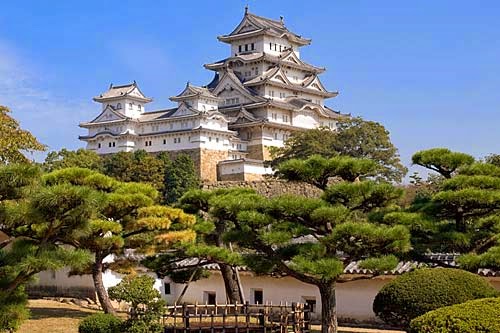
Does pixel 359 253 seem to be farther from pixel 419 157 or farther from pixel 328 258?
pixel 419 157

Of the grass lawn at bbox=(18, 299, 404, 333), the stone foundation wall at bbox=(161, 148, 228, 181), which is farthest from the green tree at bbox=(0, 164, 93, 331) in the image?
the stone foundation wall at bbox=(161, 148, 228, 181)

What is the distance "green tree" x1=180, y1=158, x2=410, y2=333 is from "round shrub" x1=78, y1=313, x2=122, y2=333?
99.7 inches

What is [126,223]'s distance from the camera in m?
15.9

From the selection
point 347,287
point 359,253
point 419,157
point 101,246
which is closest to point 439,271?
point 359,253

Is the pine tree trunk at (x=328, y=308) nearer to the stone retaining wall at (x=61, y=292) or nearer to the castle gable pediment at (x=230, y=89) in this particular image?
the stone retaining wall at (x=61, y=292)

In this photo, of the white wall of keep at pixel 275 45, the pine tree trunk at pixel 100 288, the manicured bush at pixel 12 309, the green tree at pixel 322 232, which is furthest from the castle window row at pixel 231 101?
the manicured bush at pixel 12 309

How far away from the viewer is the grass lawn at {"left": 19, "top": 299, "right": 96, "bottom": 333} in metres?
15.0

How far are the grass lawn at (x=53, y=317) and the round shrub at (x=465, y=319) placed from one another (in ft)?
28.4

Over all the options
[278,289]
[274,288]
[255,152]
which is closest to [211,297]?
[274,288]

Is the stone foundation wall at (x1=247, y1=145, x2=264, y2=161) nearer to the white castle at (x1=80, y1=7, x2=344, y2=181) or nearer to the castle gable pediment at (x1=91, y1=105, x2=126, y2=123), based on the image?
the white castle at (x1=80, y1=7, x2=344, y2=181)

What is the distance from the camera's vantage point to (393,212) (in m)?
13.9

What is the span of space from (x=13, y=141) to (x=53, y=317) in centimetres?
489

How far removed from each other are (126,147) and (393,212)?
37.0 metres

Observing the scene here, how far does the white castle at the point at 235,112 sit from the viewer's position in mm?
46438
